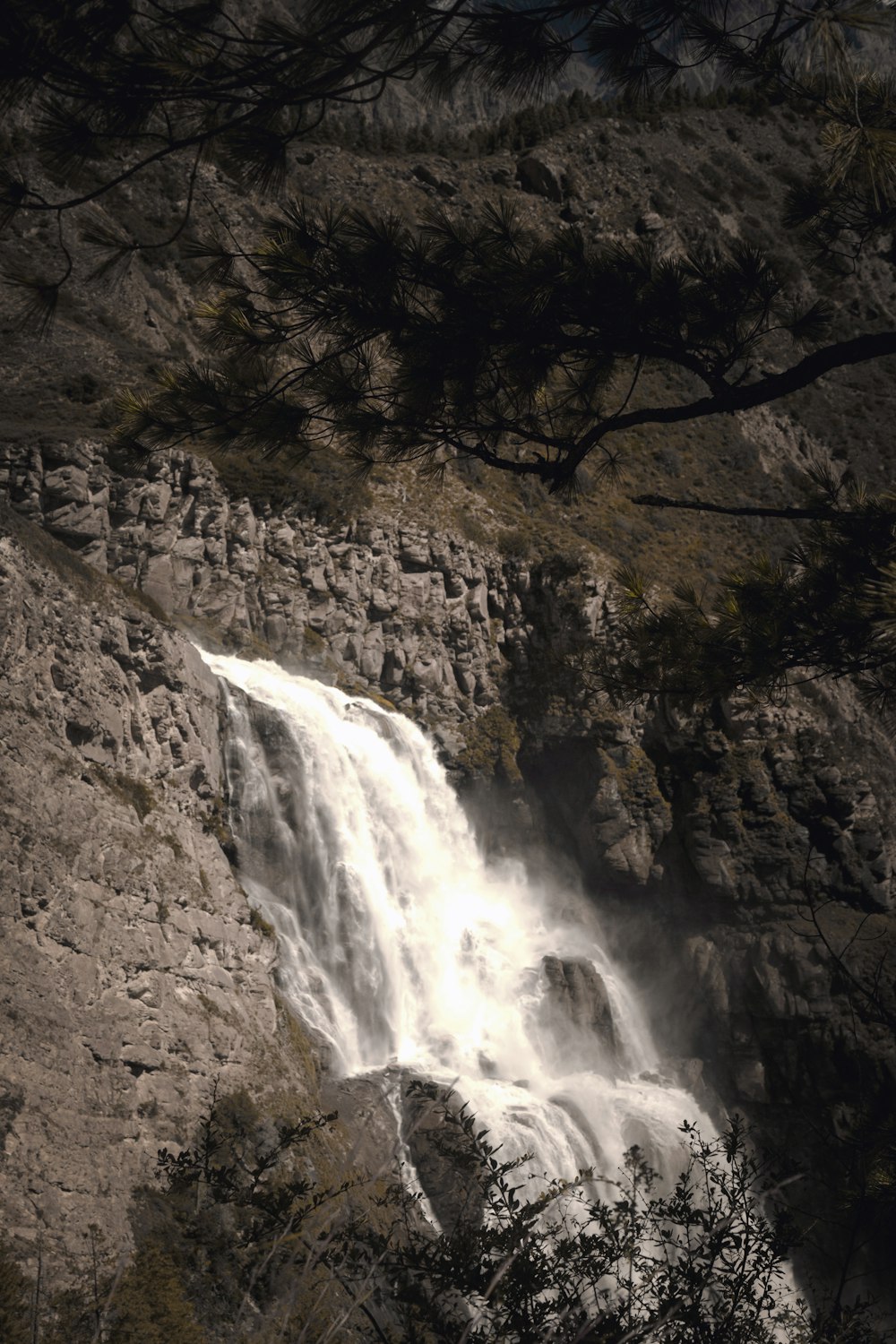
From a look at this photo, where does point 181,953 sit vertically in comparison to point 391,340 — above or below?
below

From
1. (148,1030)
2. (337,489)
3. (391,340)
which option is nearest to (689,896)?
(337,489)

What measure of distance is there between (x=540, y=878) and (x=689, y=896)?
3.65 metres

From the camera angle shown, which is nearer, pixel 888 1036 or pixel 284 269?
pixel 284 269

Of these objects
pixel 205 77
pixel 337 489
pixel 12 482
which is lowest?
pixel 205 77

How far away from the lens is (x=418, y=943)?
19328 millimetres

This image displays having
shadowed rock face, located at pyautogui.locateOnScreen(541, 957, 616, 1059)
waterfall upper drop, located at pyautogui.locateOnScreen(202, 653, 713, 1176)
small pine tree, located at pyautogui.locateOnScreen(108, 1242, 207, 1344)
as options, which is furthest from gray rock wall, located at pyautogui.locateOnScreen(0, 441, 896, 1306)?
shadowed rock face, located at pyautogui.locateOnScreen(541, 957, 616, 1059)

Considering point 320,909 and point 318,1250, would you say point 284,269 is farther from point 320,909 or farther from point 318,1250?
point 320,909

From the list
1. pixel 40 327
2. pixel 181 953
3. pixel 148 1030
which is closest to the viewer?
pixel 40 327

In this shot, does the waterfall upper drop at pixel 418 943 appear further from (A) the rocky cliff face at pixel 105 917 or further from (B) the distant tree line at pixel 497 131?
(B) the distant tree line at pixel 497 131

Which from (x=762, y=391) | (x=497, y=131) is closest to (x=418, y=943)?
(x=762, y=391)

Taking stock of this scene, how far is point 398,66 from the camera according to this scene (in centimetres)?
367

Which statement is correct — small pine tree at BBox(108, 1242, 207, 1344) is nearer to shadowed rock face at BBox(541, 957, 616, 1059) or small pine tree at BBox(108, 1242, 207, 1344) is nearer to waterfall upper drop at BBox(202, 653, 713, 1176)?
waterfall upper drop at BBox(202, 653, 713, 1176)

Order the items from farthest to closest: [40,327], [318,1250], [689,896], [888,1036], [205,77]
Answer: [689,896] < [888,1036] < [40,327] < [205,77] < [318,1250]

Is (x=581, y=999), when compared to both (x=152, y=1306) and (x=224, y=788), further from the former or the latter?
(x=152, y=1306)
